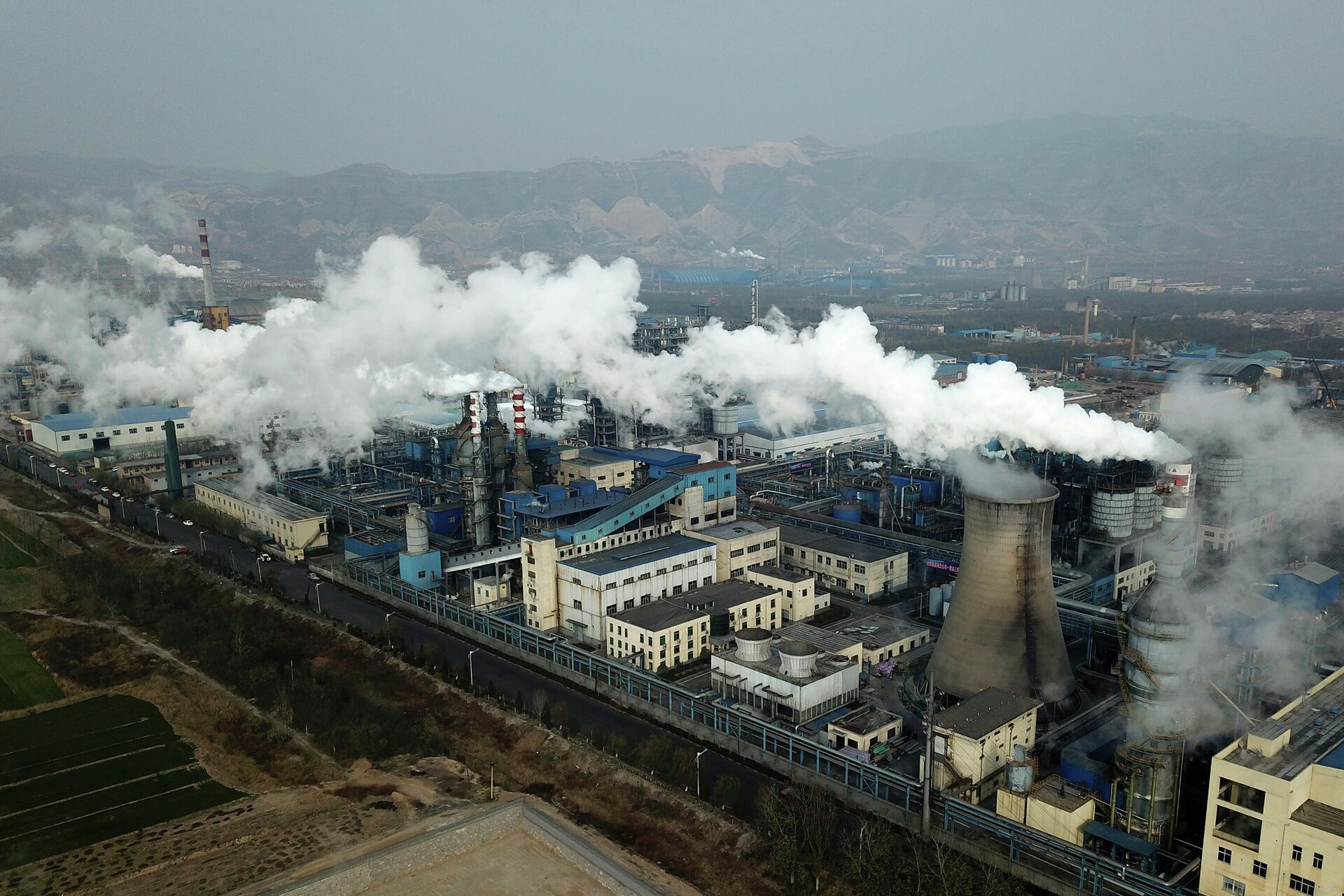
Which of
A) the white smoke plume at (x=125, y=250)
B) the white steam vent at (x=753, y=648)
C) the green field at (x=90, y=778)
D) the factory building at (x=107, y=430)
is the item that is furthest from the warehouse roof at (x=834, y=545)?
the white smoke plume at (x=125, y=250)

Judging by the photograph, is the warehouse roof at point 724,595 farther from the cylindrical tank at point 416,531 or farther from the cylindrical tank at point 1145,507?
the cylindrical tank at point 1145,507

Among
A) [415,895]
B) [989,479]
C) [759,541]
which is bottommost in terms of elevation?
[415,895]

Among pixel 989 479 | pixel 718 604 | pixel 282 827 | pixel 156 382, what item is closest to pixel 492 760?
pixel 282 827

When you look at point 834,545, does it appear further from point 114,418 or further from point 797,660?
point 114,418

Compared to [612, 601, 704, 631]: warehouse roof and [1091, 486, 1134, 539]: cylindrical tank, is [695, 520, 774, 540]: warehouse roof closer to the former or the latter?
[612, 601, 704, 631]: warehouse roof

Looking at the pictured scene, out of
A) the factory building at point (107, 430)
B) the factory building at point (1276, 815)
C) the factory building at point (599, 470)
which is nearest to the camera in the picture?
the factory building at point (1276, 815)

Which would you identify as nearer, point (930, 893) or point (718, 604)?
point (930, 893)

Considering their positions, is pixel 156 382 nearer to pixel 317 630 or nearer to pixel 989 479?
pixel 317 630
